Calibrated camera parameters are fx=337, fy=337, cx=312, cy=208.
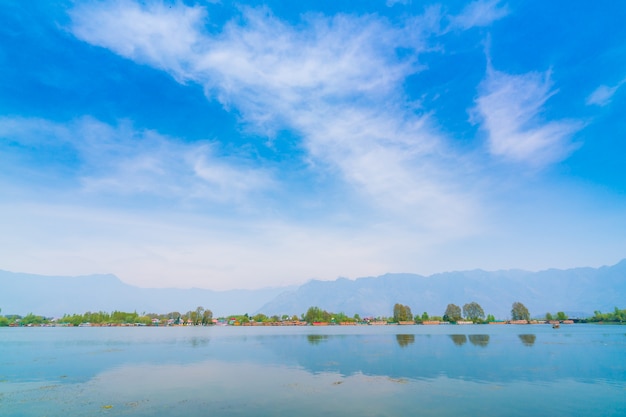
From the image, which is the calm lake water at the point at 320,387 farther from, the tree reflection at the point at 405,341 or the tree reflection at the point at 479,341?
the tree reflection at the point at 405,341

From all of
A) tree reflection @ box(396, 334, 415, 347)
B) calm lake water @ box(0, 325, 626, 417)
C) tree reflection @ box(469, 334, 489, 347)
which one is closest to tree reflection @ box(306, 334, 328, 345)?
tree reflection @ box(396, 334, 415, 347)

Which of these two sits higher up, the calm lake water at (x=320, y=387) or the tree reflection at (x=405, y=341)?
the calm lake water at (x=320, y=387)

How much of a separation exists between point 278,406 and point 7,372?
42146 mm

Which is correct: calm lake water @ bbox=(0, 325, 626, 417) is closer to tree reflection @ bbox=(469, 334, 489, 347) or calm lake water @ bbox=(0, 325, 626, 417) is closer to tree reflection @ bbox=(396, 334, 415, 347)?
tree reflection @ bbox=(469, 334, 489, 347)

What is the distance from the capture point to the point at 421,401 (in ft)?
98.4

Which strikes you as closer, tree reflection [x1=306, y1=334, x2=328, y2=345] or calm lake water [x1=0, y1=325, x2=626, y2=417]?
calm lake water [x1=0, y1=325, x2=626, y2=417]

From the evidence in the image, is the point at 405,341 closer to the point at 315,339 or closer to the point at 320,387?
the point at 315,339

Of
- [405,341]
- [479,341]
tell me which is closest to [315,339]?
[405,341]

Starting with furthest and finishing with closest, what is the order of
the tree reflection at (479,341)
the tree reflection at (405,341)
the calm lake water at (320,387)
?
the tree reflection at (405,341)
the tree reflection at (479,341)
the calm lake water at (320,387)

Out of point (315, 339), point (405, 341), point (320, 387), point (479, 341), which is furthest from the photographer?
point (315, 339)

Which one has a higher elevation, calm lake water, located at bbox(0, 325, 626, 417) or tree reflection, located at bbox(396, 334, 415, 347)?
calm lake water, located at bbox(0, 325, 626, 417)

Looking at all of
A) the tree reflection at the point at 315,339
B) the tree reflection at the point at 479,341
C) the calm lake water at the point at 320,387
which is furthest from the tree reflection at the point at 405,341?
the calm lake water at the point at 320,387

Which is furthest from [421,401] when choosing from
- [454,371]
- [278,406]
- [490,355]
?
[490,355]

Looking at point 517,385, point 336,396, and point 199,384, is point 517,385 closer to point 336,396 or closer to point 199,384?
point 336,396
